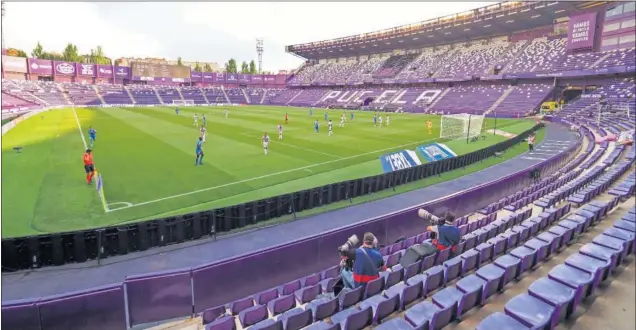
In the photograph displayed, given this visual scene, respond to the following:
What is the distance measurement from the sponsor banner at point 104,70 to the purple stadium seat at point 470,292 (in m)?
107

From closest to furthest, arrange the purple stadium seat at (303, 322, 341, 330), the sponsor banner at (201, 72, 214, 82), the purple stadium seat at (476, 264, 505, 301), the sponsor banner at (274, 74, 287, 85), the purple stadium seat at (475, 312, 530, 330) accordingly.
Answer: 1. the purple stadium seat at (475, 312, 530, 330)
2. the purple stadium seat at (303, 322, 341, 330)
3. the purple stadium seat at (476, 264, 505, 301)
4. the sponsor banner at (201, 72, 214, 82)
5. the sponsor banner at (274, 74, 287, 85)

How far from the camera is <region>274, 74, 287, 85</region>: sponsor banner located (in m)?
124

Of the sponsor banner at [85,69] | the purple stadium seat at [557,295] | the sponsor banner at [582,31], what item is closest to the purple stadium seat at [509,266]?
the purple stadium seat at [557,295]

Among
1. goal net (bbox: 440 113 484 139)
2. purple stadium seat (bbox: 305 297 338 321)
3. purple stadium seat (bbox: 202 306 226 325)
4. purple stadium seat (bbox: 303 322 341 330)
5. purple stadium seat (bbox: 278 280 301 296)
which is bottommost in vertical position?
purple stadium seat (bbox: 202 306 226 325)

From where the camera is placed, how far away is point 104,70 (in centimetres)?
9500

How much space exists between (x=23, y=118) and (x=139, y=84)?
5550 cm

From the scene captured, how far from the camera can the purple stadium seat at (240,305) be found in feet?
25.8

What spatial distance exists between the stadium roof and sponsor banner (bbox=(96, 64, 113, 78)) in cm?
5079

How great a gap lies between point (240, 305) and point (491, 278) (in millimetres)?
5055

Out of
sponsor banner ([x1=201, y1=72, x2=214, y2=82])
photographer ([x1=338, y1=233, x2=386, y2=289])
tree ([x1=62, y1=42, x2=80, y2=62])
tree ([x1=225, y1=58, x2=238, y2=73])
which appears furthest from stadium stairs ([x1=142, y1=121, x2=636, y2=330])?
tree ([x1=225, y1=58, x2=238, y2=73])

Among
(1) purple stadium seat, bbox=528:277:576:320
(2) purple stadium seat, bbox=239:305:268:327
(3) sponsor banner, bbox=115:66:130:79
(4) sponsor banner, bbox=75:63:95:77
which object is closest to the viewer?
(1) purple stadium seat, bbox=528:277:576:320

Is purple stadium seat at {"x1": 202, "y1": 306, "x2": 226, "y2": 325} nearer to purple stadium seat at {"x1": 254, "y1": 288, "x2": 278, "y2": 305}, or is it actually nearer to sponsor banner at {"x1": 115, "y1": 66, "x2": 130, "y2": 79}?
purple stadium seat at {"x1": 254, "y1": 288, "x2": 278, "y2": 305}

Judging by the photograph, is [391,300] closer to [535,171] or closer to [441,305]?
[441,305]

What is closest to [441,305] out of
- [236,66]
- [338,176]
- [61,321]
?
[61,321]
